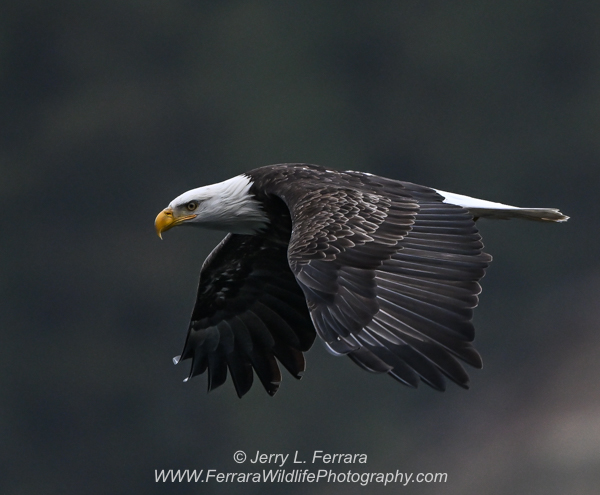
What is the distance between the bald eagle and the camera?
5.36m

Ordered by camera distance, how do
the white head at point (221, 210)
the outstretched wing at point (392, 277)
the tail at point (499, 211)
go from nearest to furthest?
the outstretched wing at point (392, 277), the tail at point (499, 211), the white head at point (221, 210)

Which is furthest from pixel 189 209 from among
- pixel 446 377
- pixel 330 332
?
pixel 446 377

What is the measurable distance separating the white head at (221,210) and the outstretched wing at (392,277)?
2.97 ft

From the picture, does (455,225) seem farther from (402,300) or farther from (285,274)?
(285,274)

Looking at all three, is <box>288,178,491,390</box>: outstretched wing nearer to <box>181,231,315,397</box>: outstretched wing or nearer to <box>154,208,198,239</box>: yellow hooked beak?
<box>154,208,198,239</box>: yellow hooked beak

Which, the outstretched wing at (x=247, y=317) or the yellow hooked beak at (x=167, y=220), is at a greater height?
the yellow hooked beak at (x=167, y=220)

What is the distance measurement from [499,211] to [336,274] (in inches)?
68.7

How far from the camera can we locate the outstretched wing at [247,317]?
7.95m

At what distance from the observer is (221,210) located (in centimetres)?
745

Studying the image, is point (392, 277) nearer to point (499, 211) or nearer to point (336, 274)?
point (336, 274)

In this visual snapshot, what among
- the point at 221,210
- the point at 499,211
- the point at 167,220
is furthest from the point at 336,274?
the point at 167,220

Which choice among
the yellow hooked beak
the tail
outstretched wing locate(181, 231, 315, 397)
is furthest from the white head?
the tail

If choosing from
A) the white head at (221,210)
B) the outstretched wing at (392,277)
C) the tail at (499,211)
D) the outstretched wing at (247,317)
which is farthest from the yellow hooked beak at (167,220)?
the tail at (499,211)

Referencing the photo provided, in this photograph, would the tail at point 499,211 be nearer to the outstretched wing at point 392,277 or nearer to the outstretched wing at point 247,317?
the outstretched wing at point 392,277
